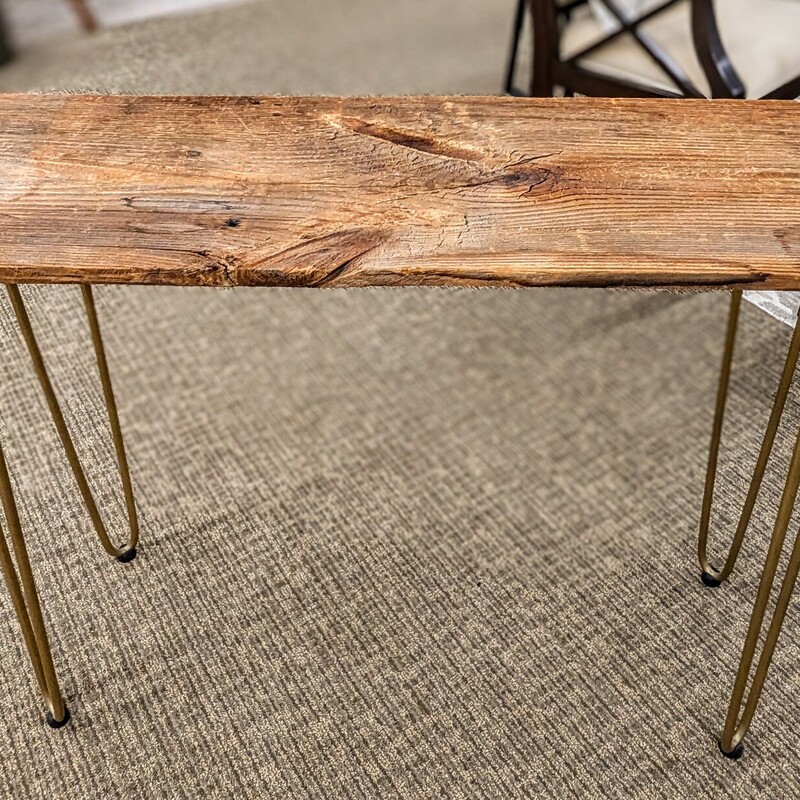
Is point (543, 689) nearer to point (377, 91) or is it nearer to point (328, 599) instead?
point (328, 599)

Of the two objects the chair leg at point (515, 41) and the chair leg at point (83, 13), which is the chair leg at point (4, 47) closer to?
the chair leg at point (83, 13)

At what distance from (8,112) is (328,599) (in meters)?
0.58

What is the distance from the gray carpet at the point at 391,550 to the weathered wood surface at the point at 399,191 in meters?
0.28

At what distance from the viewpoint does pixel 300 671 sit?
0.99 meters

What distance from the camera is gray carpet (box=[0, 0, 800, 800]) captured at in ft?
3.01

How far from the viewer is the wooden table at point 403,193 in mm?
633

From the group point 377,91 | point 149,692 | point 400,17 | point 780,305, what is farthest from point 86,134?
point 400,17

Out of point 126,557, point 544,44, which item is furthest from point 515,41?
point 126,557

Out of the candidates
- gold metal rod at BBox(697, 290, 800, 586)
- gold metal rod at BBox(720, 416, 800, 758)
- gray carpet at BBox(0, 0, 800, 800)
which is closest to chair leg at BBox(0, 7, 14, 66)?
gray carpet at BBox(0, 0, 800, 800)

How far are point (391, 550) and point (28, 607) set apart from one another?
0.40 metres

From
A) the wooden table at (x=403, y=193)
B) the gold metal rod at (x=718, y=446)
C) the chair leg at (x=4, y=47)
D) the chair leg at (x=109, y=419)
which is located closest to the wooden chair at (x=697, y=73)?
the gold metal rod at (x=718, y=446)

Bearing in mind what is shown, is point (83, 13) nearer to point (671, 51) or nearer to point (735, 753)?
point (671, 51)

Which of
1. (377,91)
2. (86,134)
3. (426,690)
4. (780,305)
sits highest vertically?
(86,134)

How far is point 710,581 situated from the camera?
3.43 ft
